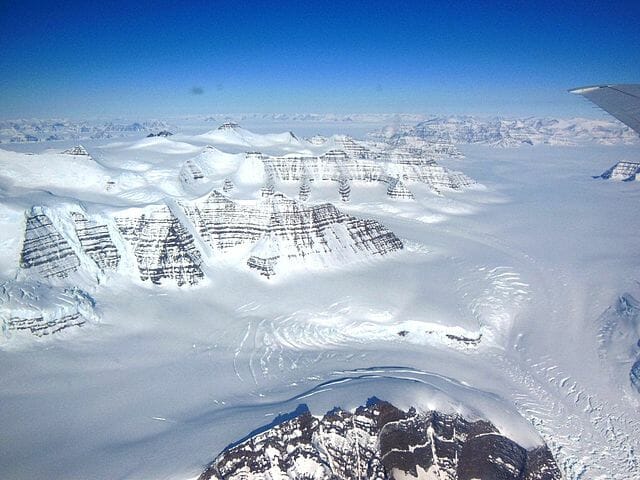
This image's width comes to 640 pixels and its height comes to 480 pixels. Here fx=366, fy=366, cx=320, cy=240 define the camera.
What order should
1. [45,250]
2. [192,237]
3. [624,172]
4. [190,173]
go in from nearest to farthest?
[45,250], [192,237], [190,173], [624,172]

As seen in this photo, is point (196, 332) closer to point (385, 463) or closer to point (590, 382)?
point (385, 463)

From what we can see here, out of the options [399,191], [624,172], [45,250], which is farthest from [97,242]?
[624,172]

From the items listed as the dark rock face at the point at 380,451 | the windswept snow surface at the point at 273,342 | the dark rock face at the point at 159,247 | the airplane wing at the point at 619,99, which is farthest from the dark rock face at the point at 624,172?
the dark rock face at the point at 159,247

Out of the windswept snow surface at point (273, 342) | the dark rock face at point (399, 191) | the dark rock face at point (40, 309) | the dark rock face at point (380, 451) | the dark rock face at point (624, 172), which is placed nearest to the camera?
the dark rock face at point (380, 451)

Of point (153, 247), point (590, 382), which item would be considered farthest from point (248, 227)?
point (590, 382)

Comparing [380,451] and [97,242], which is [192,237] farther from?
[380,451]

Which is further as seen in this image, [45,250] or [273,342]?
[45,250]

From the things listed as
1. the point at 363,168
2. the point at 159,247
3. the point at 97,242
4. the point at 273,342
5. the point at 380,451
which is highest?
the point at 363,168

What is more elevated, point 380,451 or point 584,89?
point 584,89

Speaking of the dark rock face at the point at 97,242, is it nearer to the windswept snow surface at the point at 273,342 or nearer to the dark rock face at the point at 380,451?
the windswept snow surface at the point at 273,342
